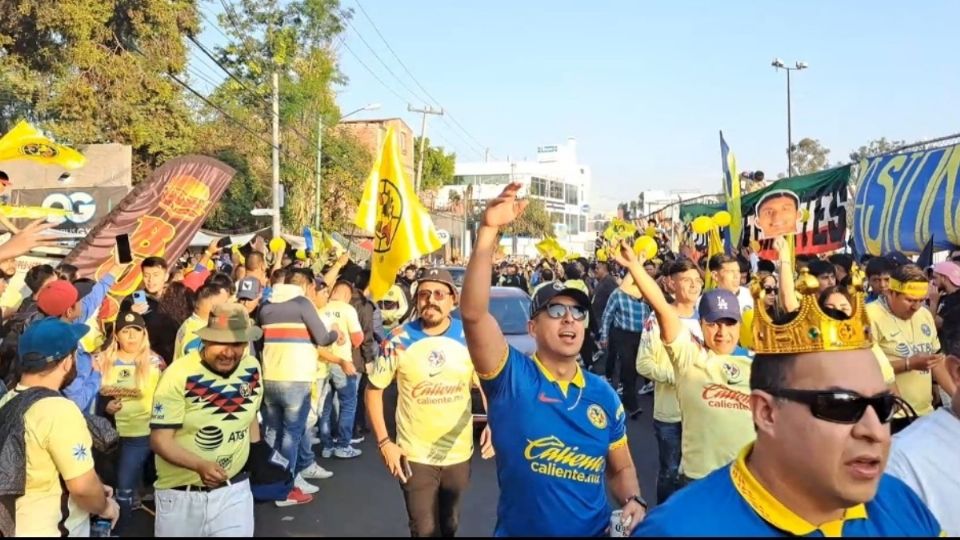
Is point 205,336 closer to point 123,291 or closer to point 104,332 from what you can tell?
point 104,332

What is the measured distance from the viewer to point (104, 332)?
6520 mm

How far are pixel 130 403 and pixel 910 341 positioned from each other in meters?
5.54

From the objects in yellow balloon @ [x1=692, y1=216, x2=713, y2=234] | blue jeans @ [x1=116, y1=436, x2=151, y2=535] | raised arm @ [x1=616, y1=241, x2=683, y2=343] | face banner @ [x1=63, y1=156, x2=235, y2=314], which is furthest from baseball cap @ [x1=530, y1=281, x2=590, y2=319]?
face banner @ [x1=63, y1=156, x2=235, y2=314]

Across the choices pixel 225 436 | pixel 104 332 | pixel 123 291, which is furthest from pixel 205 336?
pixel 123 291

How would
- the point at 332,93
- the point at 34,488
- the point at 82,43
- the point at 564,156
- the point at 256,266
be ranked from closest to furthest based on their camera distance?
the point at 34,488 → the point at 256,266 → the point at 82,43 → the point at 332,93 → the point at 564,156

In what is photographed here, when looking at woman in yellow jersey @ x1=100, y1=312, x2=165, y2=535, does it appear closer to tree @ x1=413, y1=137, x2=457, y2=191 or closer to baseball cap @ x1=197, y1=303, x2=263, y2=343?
baseball cap @ x1=197, y1=303, x2=263, y2=343

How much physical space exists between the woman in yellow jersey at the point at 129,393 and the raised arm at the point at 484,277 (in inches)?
140

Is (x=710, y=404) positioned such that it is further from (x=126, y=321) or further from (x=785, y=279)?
(x=126, y=321)

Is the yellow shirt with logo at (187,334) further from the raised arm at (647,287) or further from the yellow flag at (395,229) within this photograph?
the raised arm at (647,287)

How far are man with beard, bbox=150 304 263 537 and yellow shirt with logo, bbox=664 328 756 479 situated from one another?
2338 millimetres

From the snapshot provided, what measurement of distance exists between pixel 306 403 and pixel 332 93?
33.2m

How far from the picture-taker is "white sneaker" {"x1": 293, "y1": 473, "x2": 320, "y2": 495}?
7079 mm

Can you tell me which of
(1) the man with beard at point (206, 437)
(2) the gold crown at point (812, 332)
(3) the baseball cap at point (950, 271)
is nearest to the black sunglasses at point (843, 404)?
(2) the gold crown at point (812, 332)

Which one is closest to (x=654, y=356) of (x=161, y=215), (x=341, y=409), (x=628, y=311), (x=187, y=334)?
(x=187, y=334)
